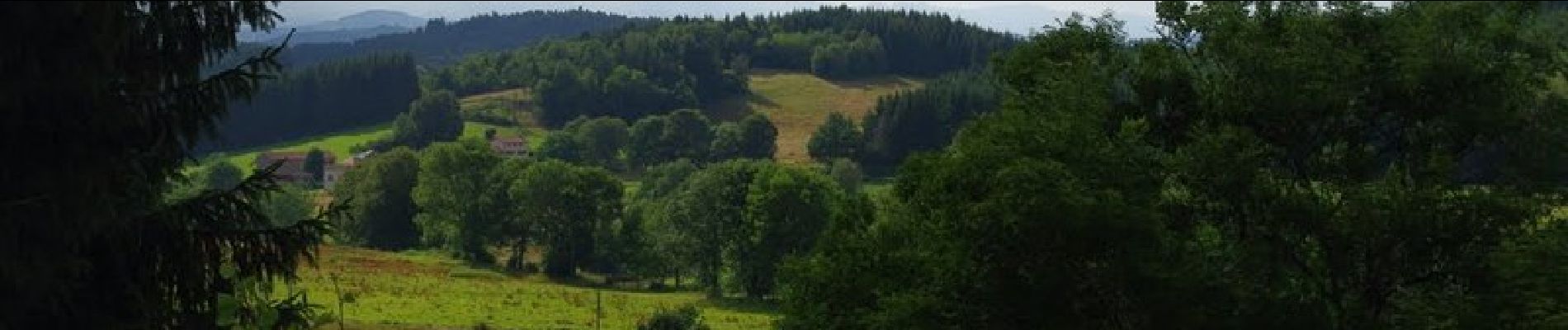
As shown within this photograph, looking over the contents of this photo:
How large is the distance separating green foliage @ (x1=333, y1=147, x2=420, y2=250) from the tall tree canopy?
8987cm

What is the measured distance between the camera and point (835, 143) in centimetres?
16325

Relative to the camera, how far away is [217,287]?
432 inches

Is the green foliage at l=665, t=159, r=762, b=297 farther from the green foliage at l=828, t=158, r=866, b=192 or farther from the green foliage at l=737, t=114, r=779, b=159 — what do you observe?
the green foliage at l=737, t=114, r=779, b=159

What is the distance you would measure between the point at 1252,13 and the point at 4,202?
17665 mm

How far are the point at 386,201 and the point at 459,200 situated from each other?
1490cm

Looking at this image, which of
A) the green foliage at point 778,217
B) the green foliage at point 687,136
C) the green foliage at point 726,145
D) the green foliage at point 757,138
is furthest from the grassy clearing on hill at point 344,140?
the green foliage at point 778,217

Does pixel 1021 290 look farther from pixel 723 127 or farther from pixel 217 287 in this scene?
pixel 723 127

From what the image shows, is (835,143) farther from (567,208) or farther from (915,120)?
(567,208)

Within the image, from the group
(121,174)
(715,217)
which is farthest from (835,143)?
(121,174)

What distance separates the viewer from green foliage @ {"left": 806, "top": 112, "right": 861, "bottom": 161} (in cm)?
16238

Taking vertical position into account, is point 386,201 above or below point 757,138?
below

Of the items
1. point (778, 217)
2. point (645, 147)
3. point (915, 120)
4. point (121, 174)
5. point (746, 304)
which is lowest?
point (746, 304)

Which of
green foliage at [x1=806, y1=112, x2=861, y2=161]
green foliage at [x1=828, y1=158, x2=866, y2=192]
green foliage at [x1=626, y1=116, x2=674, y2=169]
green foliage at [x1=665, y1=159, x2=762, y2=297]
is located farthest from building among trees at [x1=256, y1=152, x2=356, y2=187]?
green foliage at [x1=665, y1=159, x2=762, y2=297]

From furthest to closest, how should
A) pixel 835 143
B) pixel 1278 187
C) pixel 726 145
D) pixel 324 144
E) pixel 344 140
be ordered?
pixel 344 140, pixel 324 144, pixel 726 145, pixel 835 143, pixel 1278 187
